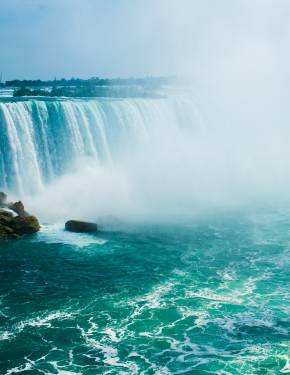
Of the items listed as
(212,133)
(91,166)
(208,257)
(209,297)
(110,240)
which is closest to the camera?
(209,297)

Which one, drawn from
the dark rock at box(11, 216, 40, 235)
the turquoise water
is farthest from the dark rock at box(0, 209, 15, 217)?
the turquoise water

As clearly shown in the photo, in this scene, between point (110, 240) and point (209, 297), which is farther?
point (110, 240)

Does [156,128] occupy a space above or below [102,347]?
above

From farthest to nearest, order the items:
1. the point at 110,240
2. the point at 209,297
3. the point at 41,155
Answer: the point at 41,155 → the point at 110,240 → the point at 209,297

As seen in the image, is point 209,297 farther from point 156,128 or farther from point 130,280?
point 156,128

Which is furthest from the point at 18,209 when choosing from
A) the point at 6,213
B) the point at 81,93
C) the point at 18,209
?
the point at 81,93

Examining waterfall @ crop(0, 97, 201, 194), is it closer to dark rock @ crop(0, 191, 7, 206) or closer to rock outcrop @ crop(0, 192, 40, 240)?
dark rock @ crop(0, 191, 7, 206)

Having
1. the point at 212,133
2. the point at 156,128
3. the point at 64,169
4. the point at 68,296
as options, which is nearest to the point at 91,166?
the point at 64,169
